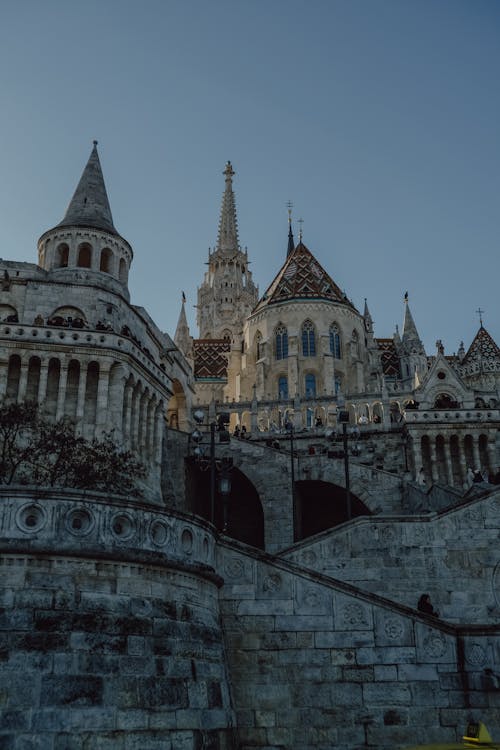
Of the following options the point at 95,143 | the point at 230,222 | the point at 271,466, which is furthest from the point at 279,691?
the point at 230,222

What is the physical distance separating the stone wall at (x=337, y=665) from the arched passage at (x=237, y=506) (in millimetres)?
17310

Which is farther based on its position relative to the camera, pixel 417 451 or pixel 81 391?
pixel 417 451

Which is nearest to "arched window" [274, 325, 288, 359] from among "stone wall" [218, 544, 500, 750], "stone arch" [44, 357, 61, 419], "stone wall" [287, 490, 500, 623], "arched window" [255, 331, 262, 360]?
"arched window" [255, 331, 262, 360]

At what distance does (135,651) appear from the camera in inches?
463

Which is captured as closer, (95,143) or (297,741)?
(297,741)

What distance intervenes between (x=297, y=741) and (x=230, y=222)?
84827mm

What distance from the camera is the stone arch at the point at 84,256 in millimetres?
34416

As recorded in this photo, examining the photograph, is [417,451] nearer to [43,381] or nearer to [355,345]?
[43,381]

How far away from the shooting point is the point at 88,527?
1242cm

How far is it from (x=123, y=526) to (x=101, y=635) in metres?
1.93

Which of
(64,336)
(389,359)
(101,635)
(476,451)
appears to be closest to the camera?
(101,635)

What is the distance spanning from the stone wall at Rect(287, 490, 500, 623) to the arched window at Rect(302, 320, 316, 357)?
112ft

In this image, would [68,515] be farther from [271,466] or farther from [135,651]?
[271,466]

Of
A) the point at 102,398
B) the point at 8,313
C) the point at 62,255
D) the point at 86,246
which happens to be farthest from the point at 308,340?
the point at 102,398
